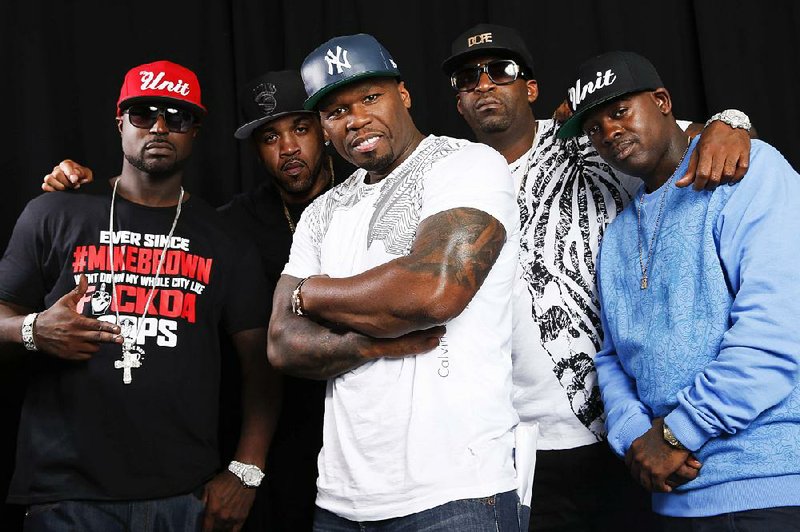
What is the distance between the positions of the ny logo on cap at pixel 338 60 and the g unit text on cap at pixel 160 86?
2.57ft

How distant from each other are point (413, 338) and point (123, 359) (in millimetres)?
968

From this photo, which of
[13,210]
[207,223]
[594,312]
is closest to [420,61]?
[207,223]

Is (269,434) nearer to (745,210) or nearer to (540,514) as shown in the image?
(540,514)

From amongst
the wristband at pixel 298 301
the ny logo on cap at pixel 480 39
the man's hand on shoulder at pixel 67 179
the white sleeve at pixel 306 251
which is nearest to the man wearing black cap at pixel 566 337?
the ny logo on cap at pixel 480 39

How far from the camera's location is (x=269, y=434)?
2574 mm

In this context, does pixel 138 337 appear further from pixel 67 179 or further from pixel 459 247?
pixel 459 247

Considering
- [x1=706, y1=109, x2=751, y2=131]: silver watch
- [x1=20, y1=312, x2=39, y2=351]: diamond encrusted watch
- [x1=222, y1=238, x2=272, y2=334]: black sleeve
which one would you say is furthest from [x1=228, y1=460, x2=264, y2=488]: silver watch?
[x1=706, y1=109, x2=751, y2=131]: silver watch

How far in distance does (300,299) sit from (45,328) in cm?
83

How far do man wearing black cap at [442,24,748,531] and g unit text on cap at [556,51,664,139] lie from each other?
24 cm

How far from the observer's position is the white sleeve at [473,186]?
1.74m

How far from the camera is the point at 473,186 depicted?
175cm

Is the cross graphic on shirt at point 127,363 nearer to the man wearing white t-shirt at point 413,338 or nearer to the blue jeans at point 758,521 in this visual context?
the man wearing white t-shirt at point 413,338

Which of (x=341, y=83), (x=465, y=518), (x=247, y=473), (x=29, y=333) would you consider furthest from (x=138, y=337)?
(x=465, y=518)

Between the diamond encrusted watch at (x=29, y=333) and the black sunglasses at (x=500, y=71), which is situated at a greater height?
the black sunglasses at (x=500, y=71)
